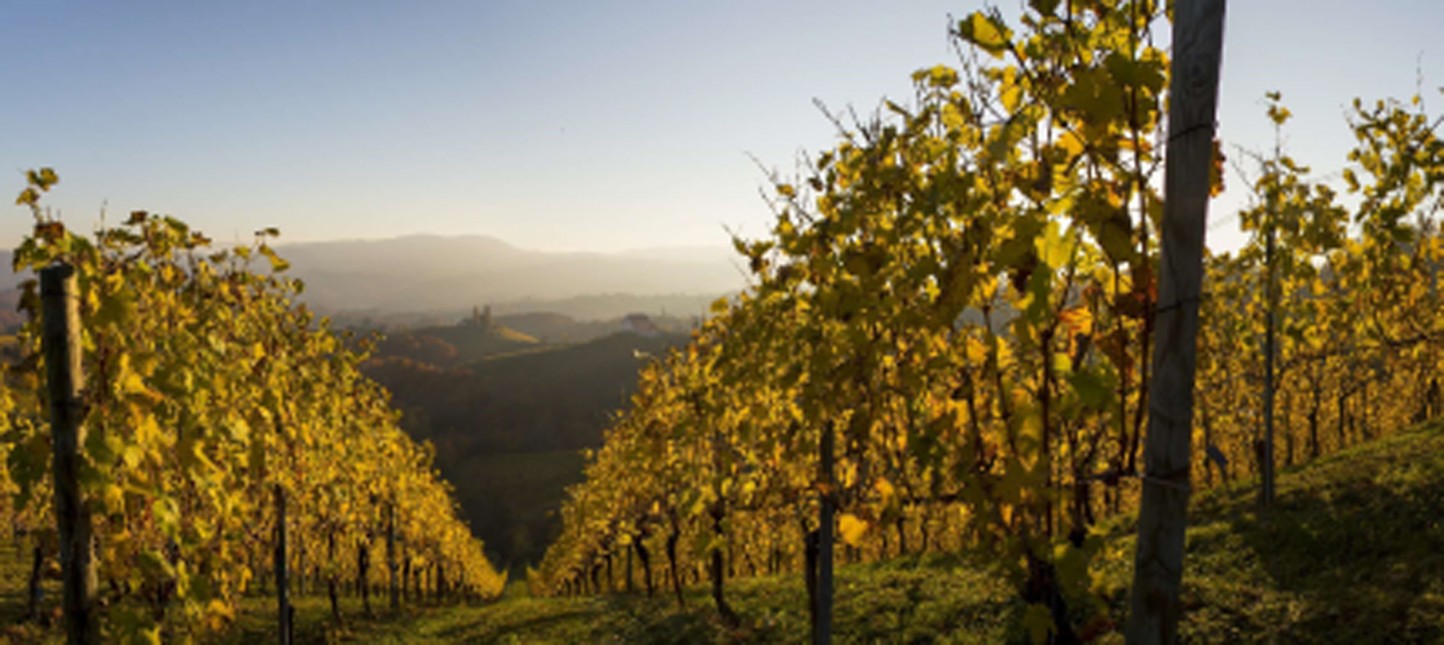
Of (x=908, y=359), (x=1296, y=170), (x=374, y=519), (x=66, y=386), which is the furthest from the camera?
(x=374, y=519)

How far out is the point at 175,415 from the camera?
3.75 meters

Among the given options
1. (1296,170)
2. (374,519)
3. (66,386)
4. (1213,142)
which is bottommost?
(374,519)

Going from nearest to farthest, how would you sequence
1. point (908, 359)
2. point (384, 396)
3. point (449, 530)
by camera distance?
1. point (908, 359)
2. point (384, 396)
3. point (449, 530)

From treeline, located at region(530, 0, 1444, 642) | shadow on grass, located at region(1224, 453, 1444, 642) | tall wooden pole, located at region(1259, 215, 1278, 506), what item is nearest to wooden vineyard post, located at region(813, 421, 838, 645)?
treeline, located at region(530, 0, 1444, 642)

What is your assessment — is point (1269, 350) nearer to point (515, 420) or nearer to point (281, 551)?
point (281, 551)

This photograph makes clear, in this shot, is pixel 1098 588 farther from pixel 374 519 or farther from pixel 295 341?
pixel 374 519

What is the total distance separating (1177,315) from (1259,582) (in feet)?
30.7

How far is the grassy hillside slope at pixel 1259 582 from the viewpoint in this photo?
7133 millimetres

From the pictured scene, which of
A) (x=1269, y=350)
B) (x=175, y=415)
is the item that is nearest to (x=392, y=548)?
(x=175, y=415)

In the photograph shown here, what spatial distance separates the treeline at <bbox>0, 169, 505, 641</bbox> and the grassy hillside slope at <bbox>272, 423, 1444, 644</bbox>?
3.92 meters

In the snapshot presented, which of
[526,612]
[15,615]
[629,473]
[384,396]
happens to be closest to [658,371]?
[629,473]

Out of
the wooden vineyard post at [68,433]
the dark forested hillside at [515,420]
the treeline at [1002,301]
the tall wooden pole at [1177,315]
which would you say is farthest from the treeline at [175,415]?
the dark forested hillside at [515,420]

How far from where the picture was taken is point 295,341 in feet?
28.3

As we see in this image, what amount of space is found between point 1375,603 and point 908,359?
737 cm
